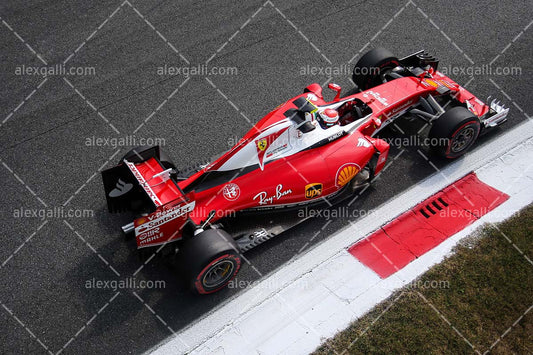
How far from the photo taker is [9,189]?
736 centimetres

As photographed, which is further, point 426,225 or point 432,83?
point 432,83

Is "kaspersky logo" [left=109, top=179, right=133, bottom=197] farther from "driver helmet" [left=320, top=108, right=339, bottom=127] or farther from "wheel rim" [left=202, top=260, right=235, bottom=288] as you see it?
"driver helmet" [left=320, top=108, right=339, bottom=127]

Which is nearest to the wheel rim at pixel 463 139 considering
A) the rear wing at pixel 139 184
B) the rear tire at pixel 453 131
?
the rear tire at pixel 453 131

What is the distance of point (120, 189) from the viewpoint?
20.5ft

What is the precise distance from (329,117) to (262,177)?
1365 mm

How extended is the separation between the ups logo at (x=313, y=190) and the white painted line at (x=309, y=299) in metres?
0.66

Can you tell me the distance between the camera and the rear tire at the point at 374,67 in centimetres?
826

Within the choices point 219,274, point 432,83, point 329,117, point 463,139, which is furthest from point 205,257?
point 432,83

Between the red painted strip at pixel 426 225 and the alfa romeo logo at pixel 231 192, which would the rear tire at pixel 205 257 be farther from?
the red painted strip at pixel 426 225

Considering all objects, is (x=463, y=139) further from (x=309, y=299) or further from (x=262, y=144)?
(x=309, y=299)

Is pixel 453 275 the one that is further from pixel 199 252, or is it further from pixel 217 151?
pixel 217 151

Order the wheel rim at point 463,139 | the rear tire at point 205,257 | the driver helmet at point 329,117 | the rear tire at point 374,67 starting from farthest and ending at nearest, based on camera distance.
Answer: the rear tire at point 374,67
the wheel rim at point 463,139
the driver helmet at point 329,117
the rear tire at point 205,257

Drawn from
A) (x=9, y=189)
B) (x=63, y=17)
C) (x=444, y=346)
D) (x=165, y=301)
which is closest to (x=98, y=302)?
(x=165, y=301)

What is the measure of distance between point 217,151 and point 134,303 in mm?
2930
